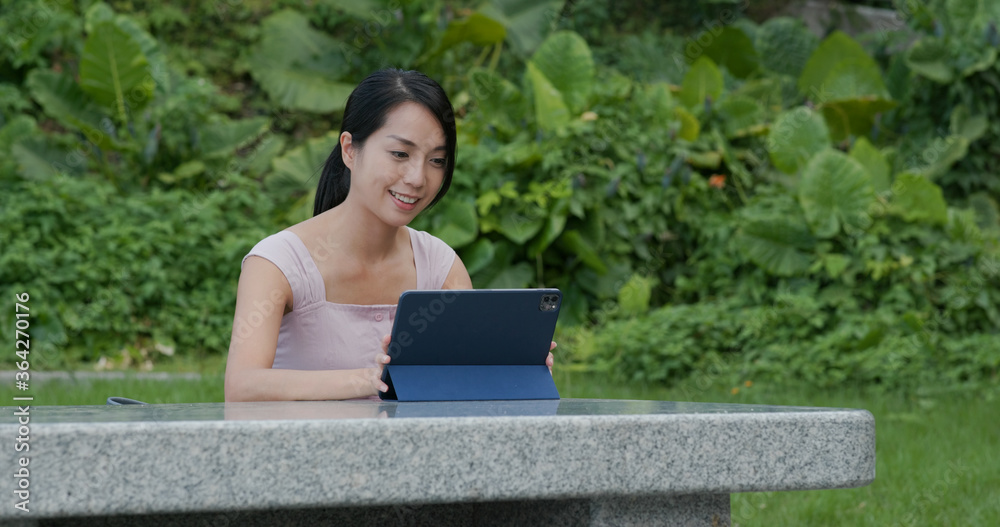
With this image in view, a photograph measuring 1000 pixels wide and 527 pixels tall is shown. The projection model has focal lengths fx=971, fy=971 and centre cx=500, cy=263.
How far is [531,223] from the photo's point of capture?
654 centimetres

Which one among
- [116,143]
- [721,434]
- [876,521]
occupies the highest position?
[116,143]

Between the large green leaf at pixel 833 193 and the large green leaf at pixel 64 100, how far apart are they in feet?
15.6

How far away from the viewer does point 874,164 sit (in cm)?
636

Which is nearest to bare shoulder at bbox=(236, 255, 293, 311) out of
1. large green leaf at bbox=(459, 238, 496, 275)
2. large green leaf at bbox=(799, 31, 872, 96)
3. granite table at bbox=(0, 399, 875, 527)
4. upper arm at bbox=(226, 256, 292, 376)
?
upper arm at bbox=(226, 256, 292, 376)

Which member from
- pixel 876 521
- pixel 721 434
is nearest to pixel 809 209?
pixel 876 521

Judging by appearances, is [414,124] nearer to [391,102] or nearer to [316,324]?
[391,102]

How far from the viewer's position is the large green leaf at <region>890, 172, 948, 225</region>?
19.6 feet

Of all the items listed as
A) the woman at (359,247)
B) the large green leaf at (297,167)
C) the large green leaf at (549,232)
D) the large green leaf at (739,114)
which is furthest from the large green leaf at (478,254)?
the woman at (359,247)

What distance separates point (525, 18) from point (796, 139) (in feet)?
9.88

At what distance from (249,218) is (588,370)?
3.02 m

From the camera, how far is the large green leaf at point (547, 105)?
668cm

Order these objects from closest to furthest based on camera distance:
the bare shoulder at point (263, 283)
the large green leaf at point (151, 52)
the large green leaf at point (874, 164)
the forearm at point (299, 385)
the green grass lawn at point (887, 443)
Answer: the forearm at point (299, 385)
the bare shoulder at point (263, 283)
the green grass lawn at point (887, 443)
the large green leaf at point (874, 164)
the large green leaf at point (151, 52)

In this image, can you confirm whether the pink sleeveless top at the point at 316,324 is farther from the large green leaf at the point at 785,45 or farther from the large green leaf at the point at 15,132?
the large green leaf at the point at 785,45

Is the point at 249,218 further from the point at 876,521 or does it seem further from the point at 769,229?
the point at 876,521
